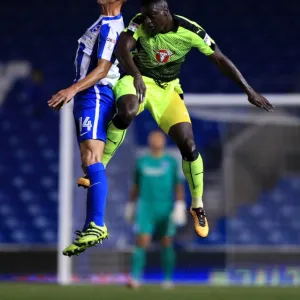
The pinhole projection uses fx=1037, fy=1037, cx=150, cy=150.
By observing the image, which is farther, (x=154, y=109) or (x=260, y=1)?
(x=260, y=1)

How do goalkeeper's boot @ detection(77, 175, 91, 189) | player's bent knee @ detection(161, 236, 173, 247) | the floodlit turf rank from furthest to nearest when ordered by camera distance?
player's bent knee @ detection(161, 236, 173, 247) < the floodlit turf < goalkeeper's boot @ detection(77, 175, 91, 189)

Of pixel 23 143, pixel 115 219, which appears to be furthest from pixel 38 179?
pixel 115 219

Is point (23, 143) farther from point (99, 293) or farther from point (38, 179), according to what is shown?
point (99, 293)

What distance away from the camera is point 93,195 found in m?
7.22

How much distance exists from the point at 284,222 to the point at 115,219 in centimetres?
199

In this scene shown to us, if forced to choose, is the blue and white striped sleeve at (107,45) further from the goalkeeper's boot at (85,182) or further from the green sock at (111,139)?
the goalkeeper's boot at (85,182)

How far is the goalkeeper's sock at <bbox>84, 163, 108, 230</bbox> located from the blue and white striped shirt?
0.62 meters

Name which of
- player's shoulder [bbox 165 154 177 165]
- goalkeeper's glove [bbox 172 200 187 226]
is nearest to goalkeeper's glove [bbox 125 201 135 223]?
goalkeeper's glove [bbox 172 200 187 226]

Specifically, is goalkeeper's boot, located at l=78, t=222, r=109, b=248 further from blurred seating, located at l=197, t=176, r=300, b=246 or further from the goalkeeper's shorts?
blurred seating, located at l=197, t=176, r=300, b=246

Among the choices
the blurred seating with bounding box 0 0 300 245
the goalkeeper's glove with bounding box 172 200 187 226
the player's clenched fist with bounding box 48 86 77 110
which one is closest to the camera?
the player's clenched fist with bounding box 48 86 77 110

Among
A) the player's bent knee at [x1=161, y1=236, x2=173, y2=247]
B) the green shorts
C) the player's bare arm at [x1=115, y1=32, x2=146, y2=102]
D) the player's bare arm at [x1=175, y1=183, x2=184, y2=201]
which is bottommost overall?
the player's bent knee at [x1=161, y1=236, x2=173, y2=247]

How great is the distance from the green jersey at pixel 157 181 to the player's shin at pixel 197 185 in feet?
12.6

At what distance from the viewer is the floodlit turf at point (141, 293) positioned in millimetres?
10297

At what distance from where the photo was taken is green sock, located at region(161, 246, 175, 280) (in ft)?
38.3
